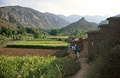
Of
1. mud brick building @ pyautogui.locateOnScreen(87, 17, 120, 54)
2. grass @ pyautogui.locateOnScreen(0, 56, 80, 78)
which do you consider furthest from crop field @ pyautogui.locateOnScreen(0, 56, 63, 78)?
mud brick building @ pyautogui.locateOnScreen(87, 17, 120, 54)

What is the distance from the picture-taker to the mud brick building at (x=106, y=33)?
12.7 metres

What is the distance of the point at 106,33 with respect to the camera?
14.0 metres

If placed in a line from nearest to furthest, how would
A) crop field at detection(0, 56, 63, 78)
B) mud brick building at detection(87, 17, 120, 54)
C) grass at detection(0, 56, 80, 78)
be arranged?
1. crop field at detection(0, 56, 63, 78)
2. grass at detection(0, 56, 80, 78)
3. mud brick building at detection(87, 17, 120, 54)

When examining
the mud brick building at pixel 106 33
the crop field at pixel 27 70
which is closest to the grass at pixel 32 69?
the crop field at pixel 27 70

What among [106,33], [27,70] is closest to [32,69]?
[27,70]

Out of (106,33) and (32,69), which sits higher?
(106,33)

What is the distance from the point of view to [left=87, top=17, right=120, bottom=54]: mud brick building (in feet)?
41.6

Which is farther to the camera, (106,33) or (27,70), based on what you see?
(106,33)

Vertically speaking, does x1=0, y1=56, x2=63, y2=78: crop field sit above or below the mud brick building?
below

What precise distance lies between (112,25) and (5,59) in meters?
13.0

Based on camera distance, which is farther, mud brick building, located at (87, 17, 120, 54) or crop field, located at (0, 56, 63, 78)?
mud brick building, located at (87, 17, 120, 54)

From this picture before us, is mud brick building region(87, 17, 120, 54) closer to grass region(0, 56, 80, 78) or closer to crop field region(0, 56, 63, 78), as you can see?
grass region(0, 56, 80, 78)

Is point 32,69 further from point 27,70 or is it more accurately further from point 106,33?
point 106,33

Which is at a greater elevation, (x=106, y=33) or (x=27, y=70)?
(x=106, y=33)
